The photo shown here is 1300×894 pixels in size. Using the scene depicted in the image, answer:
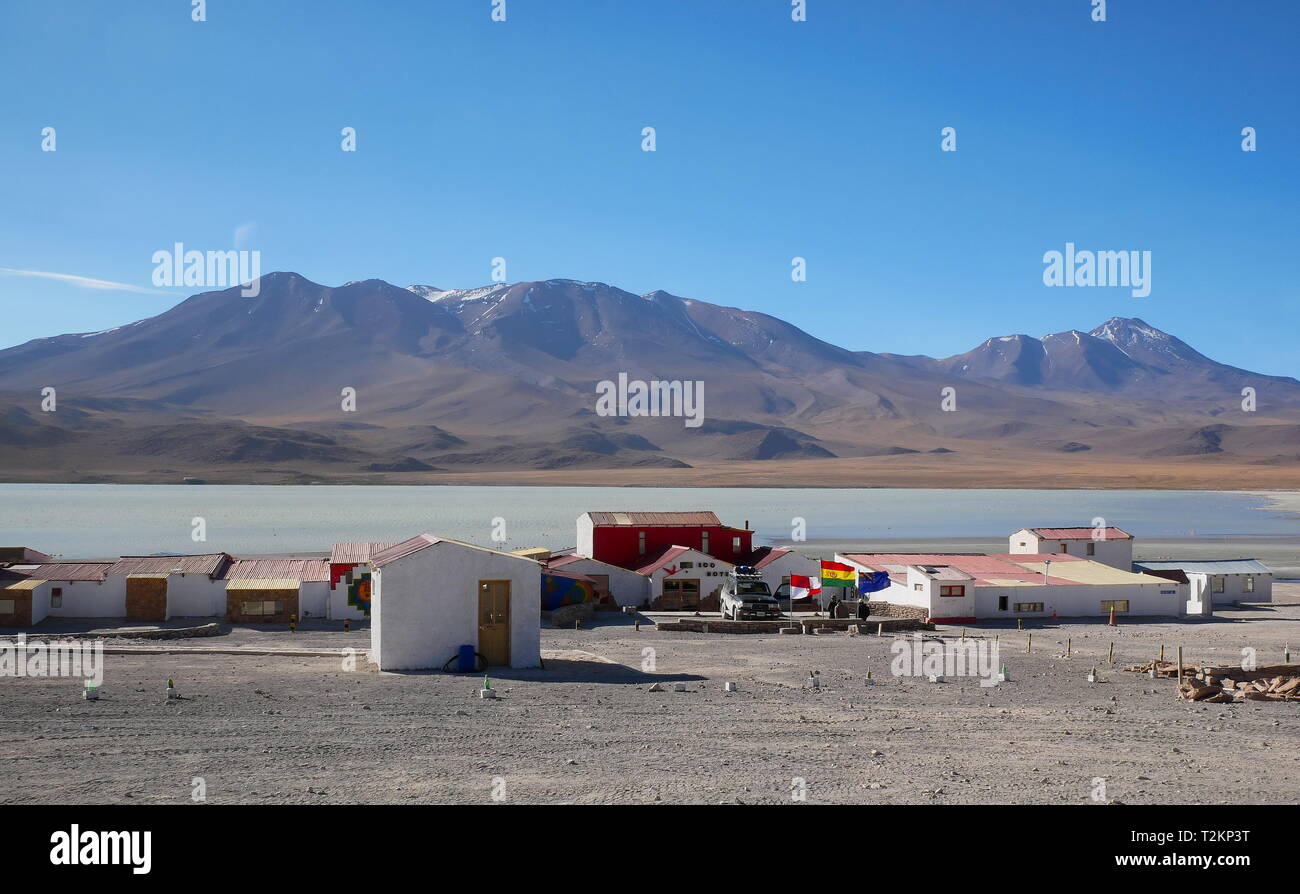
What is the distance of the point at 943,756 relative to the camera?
14609mm

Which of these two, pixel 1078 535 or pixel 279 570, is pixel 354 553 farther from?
pixel 1078 535

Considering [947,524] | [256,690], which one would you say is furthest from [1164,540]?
[256,690]

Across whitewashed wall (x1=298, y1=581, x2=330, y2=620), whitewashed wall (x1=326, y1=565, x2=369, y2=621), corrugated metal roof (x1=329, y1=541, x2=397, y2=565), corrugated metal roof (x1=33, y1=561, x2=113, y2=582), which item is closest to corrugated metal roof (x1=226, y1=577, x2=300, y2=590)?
whitewashed wall (x1=298, y1=581, x2=330, y2=620)

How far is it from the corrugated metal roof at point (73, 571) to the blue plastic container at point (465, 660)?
15.5 metres

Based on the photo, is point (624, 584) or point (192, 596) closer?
point (192, 596)

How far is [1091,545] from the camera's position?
44.8 meters

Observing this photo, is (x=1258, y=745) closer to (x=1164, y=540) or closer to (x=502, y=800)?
(x=502, y=800)

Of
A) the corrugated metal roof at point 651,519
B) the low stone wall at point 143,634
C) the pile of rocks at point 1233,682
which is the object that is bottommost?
the pile of rocks at point 1233,682

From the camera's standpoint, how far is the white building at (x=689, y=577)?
128ft

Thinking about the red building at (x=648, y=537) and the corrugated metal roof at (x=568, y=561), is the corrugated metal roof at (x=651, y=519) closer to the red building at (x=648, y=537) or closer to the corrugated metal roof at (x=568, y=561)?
the red building at (x=648, y=537)

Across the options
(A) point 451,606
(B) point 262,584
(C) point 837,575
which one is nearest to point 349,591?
(B) point 262,584

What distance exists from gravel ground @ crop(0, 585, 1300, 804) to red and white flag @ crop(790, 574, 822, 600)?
32.2ft

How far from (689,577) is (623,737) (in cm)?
2380

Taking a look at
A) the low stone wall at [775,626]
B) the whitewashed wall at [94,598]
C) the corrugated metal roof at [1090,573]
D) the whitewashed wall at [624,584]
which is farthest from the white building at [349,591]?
Answer: the corrugated metal roof at [1090,573]
